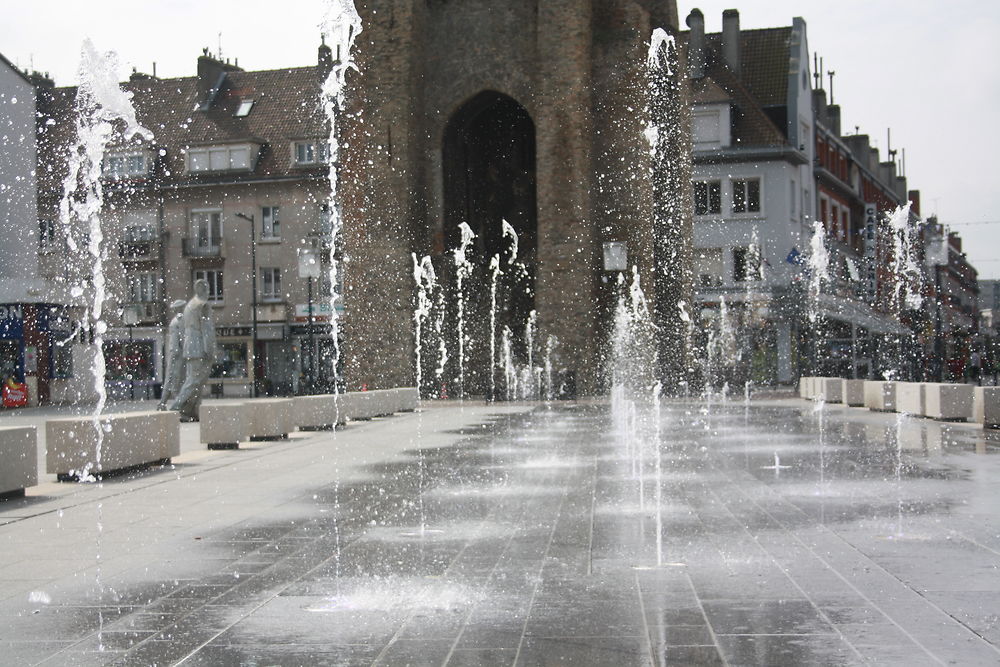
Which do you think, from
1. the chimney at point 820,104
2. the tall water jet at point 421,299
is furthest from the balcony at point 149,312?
the chimney at point 820,104

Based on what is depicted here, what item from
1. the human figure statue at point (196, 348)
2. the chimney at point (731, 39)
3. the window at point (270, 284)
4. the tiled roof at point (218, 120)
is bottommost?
the human figure statue at point (196, 348)

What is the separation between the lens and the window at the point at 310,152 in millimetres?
51938

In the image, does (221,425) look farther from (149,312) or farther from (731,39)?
(731,39)

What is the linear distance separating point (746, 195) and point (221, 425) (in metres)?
34.4

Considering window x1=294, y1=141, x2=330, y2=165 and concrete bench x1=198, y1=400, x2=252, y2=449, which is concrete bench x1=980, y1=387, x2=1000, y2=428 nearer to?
concrete bench x1=198, y1=400, x2=252, y2=449

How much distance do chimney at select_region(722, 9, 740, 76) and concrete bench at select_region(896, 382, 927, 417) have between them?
29909 millimetres

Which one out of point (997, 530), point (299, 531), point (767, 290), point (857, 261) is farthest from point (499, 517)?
point (857, 261)

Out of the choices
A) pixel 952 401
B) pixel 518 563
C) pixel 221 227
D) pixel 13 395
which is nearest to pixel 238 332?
pixel 221 227

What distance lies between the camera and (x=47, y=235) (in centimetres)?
5553

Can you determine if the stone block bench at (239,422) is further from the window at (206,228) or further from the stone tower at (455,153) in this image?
the window at (206,228)

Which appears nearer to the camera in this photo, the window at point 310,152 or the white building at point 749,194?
the white building at point 749,194

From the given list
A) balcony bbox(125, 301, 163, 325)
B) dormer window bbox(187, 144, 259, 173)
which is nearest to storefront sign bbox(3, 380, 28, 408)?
balcony bbox(125, 301, 163, 325)

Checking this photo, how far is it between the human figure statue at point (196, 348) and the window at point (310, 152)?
95.2 ft

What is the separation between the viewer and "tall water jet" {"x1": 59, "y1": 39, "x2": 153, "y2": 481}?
5375cm
